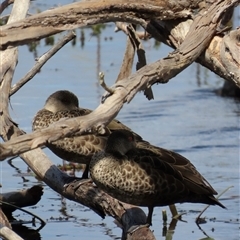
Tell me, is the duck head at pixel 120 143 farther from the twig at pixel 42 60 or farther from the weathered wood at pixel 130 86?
the weathered wood at pixel 130 86

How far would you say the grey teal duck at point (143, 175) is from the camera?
5422 millimetres

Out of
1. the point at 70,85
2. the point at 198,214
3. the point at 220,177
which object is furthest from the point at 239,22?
the point at 198,214

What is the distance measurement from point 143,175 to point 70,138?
74cm

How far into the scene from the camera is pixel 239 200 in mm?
7770

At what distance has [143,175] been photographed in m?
5.52

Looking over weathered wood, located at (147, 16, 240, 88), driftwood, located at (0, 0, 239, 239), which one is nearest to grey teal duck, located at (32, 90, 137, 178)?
driftwood, located at (0, 0, 239, 239)

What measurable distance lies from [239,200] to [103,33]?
854cm

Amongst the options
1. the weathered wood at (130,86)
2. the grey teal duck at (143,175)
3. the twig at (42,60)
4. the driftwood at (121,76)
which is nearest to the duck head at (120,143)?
the grey teal duck at (143,175)

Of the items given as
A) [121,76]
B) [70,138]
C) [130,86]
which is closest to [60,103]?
[70,138]

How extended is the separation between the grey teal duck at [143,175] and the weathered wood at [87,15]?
87 cm

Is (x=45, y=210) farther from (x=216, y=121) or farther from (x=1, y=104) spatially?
(x=216, y=121)

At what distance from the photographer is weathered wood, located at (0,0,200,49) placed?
426cm

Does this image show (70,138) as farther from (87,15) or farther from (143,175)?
(87,15)

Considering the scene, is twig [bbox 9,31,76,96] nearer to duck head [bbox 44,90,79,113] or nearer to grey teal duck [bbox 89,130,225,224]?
grey teal duck [bbox 89,130,225,224]
